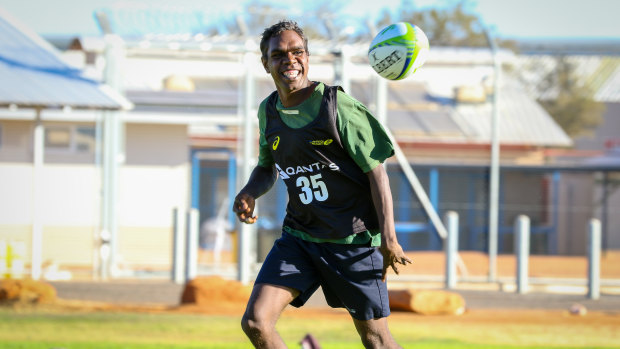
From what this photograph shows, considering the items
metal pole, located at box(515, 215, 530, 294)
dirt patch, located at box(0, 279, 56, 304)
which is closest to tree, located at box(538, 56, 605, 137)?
metal pole, located at box(515, 215, 530, 294)

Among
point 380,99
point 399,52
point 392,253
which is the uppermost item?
point 380,99

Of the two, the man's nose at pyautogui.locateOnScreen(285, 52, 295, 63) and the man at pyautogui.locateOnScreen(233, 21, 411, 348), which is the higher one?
the man's nose at pyautogui.locateOnScreen(285, 52, 295, 63)

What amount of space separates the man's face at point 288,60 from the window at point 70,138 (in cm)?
1602

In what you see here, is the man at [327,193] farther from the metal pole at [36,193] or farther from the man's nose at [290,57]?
the metal pole at [36,193]

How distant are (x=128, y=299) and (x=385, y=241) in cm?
949

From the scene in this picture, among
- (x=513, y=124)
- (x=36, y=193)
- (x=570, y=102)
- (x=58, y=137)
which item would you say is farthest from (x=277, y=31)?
(x=570, y=102)

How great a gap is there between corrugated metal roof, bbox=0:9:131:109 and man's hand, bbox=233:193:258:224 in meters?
8.93

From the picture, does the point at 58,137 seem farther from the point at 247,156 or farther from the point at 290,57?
the point at 290,57

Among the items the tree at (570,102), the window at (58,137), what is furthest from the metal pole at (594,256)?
the tree at (570,102)

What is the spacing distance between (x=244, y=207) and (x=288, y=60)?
0.83 metres

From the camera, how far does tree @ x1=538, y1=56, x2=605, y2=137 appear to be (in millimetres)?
42469

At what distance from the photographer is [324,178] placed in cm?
472

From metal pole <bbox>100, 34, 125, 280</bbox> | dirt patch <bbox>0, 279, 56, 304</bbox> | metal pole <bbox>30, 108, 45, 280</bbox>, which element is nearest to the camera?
dirt patch <bbox>0, 279, 56, 304</bbox>

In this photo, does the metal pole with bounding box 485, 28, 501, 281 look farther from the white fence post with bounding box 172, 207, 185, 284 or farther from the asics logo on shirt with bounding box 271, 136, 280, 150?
the asics logo on shirt with bounding box 271, 136, 280, 150
